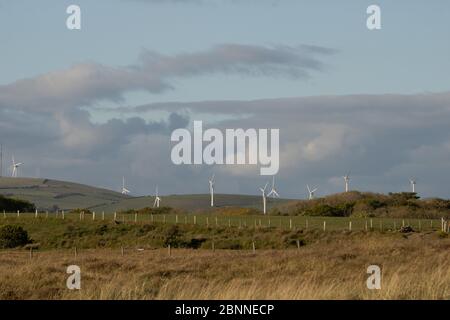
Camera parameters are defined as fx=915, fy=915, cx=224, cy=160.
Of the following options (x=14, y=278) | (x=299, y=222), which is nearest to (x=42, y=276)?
(x=14, y=278)

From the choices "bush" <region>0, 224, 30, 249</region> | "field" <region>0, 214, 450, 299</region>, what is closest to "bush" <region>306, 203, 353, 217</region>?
"field" <region>0, 214, 450, 299</region>

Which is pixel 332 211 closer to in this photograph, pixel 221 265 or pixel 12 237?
pixel 12 237

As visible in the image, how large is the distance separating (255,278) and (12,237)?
63.0m

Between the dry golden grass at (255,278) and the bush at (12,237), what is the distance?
42118 millimetres

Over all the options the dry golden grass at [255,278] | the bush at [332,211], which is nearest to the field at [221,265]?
the dry golden grass at [255,278]

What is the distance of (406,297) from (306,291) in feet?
7.04

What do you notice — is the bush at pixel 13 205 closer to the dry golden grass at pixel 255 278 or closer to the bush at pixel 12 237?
the bush at pixel 12 237

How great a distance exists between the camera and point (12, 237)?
9231 cm

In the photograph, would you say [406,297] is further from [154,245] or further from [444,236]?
[154,245]

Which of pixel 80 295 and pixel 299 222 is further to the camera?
pixel 299 222

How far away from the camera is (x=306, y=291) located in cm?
1925

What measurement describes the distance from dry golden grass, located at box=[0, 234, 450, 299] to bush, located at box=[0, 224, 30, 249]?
42.1 metres

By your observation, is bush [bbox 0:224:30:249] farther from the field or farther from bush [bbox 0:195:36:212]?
bush [bbox 0:195:36:212]

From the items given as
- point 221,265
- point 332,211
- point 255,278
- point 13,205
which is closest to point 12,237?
point 221,265
